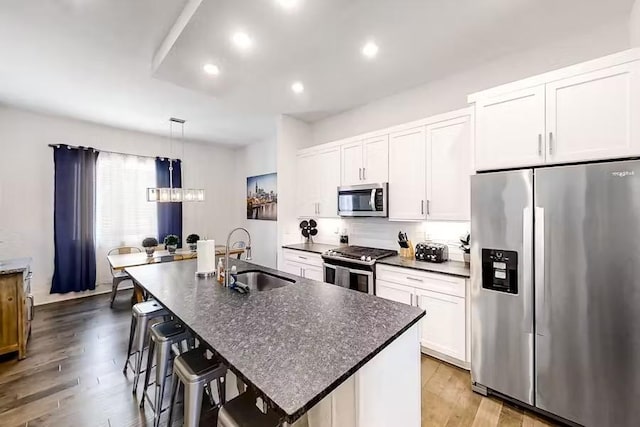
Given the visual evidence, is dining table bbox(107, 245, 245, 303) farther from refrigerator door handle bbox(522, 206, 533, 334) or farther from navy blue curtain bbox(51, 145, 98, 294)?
refrigerator door handle bbox(522, 206, 533, 334)

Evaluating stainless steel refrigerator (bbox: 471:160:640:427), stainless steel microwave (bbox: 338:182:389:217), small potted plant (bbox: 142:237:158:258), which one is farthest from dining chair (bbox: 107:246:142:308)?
stainless steel refrigerator (bbox: 471:160:640:427)

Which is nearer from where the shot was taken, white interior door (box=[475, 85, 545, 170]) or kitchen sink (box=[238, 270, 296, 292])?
white interior door (box=[475, 85, 545, 170])

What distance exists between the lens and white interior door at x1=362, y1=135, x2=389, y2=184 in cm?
316

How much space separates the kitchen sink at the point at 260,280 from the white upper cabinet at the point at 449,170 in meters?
1.70

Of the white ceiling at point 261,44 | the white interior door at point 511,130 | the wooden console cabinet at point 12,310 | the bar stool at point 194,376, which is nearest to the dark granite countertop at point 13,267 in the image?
the wooden console cabinet at point 12,310

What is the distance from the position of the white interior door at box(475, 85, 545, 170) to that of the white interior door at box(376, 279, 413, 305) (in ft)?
4.27

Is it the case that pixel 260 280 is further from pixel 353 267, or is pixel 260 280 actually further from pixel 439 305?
pixel 439 305

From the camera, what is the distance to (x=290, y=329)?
1217 millimetres

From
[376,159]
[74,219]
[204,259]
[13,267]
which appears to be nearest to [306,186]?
[376,159]

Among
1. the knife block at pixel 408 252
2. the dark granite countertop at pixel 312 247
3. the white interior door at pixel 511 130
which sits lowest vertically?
the dark granite countertop at pixel 312 247

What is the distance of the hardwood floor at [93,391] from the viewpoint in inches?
71.9

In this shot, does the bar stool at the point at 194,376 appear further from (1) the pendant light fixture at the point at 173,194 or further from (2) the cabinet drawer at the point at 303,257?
(1) the pendant light fixture at the point at 173,194

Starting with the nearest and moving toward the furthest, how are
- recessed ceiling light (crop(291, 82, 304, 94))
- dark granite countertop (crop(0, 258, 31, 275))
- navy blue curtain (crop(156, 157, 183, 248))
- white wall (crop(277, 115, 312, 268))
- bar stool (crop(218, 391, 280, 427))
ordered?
1. bar stool (crop(218, 391, 280, 427))
2. dark granite countertop (crop(0, 258, 31, 275))
3. recessed ceiling light (crop(291, 82, 304, 94))
4. white wall (crop(277, 115, 312, 268))
5. navy blue curtain (crop(156, 157, 183, 248))

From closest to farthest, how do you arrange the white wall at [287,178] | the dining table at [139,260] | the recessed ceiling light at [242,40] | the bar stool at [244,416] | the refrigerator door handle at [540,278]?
the bar stool at [244,416] → the refrigerator door handle at [540,278] → the recessed ceiling light at [242,40] → the dining table at [139,260] → the white wall at [287,178]
